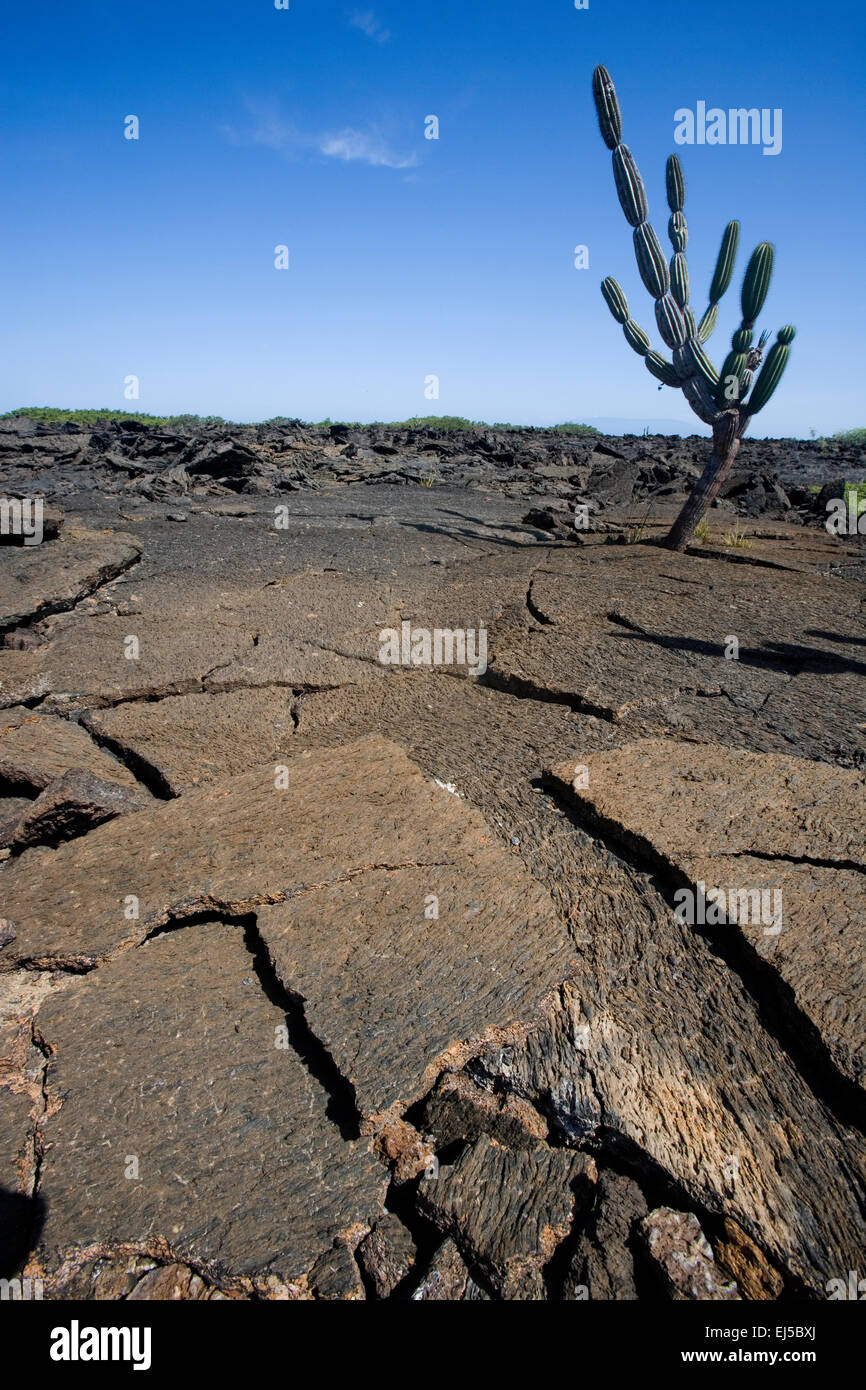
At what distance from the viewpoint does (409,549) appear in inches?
263

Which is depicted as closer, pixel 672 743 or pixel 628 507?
pixel 672 743

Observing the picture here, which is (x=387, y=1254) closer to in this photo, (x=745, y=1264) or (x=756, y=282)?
(x=745, y=1264)

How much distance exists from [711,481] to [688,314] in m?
2.51

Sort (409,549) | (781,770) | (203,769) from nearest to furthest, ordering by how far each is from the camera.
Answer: (781,770) < (203,769) < (409,549)

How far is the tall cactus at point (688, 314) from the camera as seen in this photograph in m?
7.75

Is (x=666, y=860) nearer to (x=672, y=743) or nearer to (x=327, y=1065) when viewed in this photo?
(x=672, y=743)

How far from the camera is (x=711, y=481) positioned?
7402 mm

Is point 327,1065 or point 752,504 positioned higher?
point 752,504

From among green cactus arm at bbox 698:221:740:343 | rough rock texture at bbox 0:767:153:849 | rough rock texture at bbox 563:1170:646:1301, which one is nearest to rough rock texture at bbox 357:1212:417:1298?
rough rock texture at bbox 563:1170:646:1301

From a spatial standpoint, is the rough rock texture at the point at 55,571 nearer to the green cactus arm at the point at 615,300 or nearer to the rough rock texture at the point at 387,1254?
the rough rock texture at the point at 387,1254

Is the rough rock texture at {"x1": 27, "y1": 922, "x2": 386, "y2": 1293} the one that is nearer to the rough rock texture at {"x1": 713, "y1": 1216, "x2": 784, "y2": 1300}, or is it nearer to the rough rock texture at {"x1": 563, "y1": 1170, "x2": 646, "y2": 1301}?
the rough rock texture at {"x1": 563, "y1": 1170, "x2": 646, "y2": 1301}

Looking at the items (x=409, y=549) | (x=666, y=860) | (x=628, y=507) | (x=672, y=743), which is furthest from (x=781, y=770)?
(x=628, y=507)

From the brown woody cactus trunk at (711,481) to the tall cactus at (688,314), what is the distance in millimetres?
12
